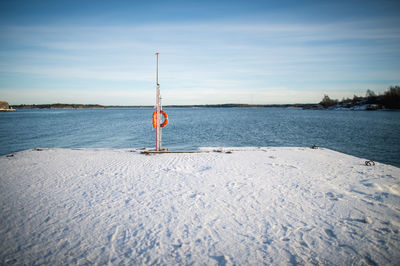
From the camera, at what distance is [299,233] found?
3078 millimetres

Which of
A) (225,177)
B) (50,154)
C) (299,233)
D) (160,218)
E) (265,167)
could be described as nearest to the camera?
(299,233)

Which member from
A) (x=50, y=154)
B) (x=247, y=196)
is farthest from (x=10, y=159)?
(x=247, y=196)

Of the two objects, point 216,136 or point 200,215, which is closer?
point 200,215

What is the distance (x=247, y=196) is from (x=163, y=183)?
2.14 metres

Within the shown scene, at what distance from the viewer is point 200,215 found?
11.8 feet

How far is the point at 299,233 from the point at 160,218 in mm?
2305

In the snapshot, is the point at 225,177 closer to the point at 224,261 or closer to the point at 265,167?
the point at 265,167

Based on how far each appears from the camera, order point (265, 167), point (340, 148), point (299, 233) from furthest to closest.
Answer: point (340, 148) → point (265, 167) → point (299, 233)

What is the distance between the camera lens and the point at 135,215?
361 centimetres

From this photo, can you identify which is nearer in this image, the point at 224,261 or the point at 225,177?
the point at 224,261

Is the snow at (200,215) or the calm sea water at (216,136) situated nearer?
the snow at (200,215)

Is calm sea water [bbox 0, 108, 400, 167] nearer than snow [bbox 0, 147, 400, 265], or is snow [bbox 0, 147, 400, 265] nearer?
snow [bbox 0, 147, 400, 265]

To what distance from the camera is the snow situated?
271 cm

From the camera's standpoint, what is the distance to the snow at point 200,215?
2707 mm
